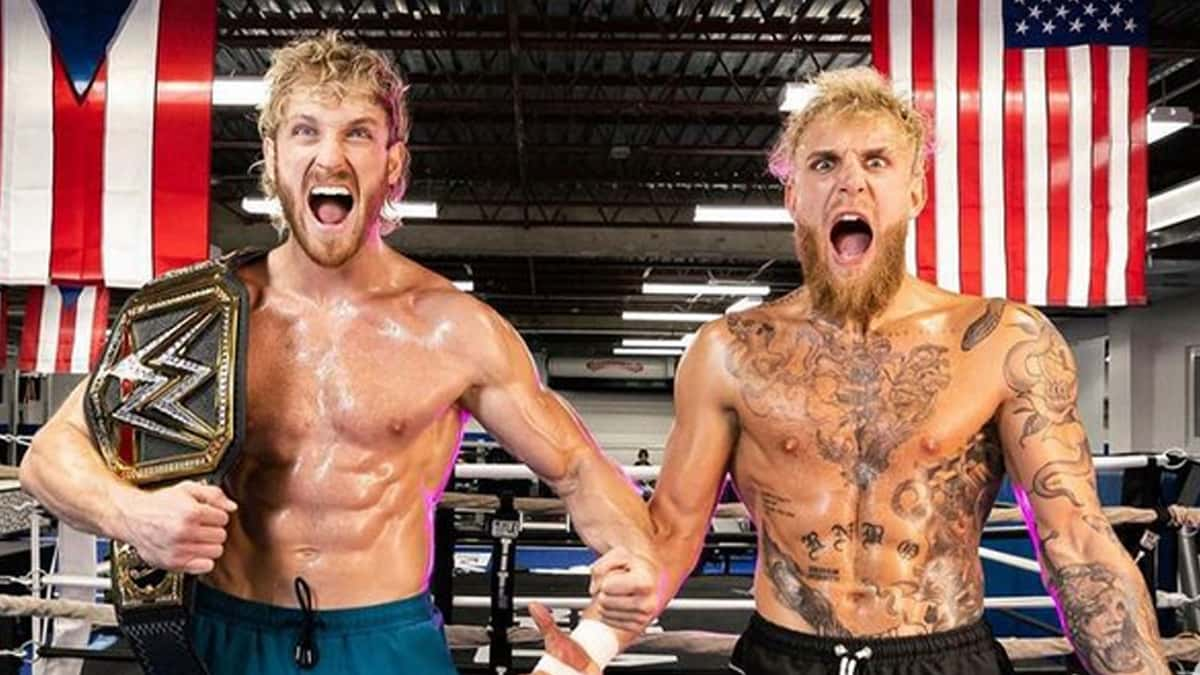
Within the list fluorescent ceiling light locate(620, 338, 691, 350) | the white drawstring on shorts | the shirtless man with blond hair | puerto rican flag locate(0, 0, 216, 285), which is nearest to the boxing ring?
puerto rican flag locate(0, 0, 216, 285)

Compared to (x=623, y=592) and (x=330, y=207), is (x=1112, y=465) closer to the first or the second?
(x=623, y=592)

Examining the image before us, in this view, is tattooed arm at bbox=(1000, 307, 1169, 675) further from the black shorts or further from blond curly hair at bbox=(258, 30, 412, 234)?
blond curly hair at bbox=(258, 30, 412, 234)

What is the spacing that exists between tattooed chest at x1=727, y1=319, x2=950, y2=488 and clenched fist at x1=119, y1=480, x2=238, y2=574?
90cm

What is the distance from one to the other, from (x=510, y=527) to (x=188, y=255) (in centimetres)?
155

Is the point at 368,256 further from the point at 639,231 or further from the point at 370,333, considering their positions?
the point at 639,231

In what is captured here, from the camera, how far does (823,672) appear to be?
1.71 m

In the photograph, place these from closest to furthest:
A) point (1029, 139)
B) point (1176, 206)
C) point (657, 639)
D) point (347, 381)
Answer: point (347, 381) < point (657, 639) < point (1029, 139) < point (1176, 206)

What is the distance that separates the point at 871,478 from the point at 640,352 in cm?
2302

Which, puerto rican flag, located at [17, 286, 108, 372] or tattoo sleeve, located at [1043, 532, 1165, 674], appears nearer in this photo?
tattoo sleeve, located at [1043, 532, 1165, 674]

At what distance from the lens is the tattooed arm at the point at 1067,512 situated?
167cm

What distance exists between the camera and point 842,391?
6.09ft

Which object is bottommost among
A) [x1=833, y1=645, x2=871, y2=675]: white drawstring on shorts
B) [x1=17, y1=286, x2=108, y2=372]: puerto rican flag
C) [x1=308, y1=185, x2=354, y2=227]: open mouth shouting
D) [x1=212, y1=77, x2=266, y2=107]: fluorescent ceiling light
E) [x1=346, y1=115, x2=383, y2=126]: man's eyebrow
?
[x1=833, y1=645, x2=871, y2=675]: white drawstring on shorts

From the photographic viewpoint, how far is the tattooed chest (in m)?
1.82

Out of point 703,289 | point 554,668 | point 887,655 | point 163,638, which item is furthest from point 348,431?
point 703,289
